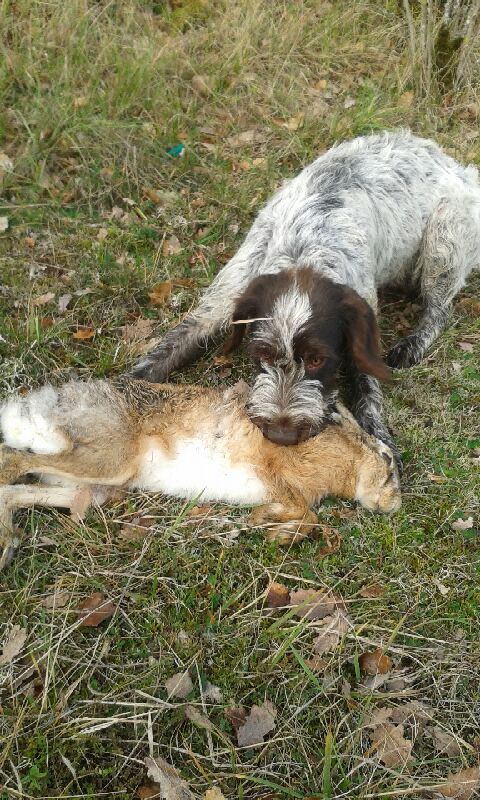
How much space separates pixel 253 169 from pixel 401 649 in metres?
4.87

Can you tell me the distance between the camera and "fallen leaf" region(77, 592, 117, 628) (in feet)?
9.89

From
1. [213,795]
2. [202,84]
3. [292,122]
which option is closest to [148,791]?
[213,795]

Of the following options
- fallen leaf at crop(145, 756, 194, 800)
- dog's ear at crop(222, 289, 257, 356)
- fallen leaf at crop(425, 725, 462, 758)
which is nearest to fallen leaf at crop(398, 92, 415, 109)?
dog's ear at crop(222, 289, 257, 356)

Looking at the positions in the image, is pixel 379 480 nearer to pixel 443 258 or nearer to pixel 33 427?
pixel 33 427

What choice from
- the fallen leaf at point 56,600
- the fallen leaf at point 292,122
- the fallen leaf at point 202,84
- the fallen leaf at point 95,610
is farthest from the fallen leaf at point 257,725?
the fallen leaf at point 202,84

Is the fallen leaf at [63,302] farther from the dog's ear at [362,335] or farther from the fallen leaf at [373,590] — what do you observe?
the fallen leaf at [373,590]

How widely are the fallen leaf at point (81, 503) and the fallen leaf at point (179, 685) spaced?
1013 mm

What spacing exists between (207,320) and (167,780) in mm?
2995

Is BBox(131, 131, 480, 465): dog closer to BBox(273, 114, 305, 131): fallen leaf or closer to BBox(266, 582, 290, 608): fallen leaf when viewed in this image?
BBox(266, 582, 290, 608): fallen leaf

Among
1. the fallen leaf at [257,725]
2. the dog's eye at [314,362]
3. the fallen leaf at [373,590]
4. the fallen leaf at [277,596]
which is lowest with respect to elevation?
the fallen leaf at [257,725]

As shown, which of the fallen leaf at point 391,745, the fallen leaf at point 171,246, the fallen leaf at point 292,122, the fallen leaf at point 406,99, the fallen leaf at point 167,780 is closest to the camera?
the fallen leaf at point 167,780

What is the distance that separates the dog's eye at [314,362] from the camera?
358cm

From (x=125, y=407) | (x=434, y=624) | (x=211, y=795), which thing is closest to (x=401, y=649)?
(x=434, y=624)

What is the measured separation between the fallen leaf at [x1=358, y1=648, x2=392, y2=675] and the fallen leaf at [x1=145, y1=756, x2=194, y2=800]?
0.98 m
